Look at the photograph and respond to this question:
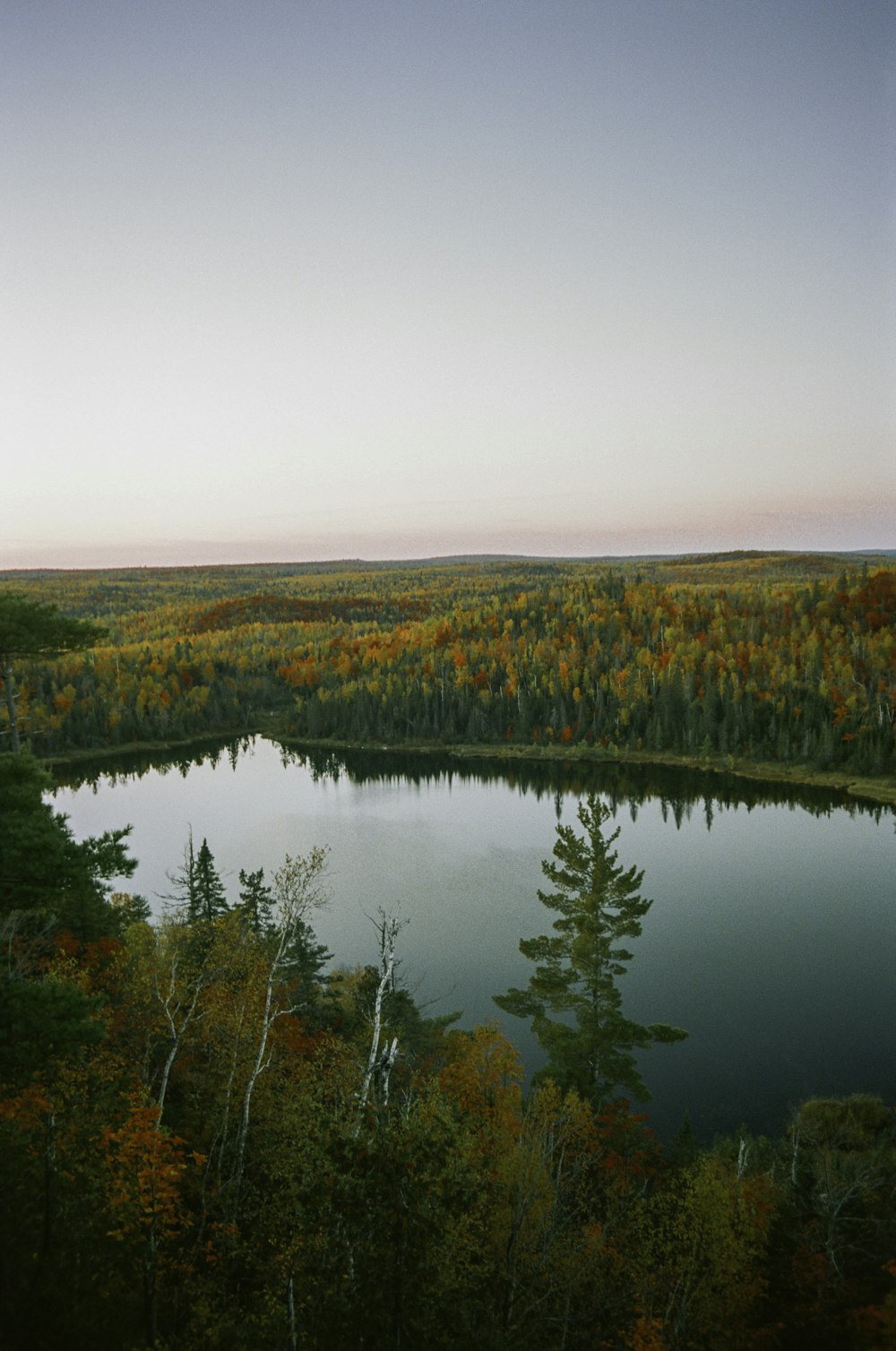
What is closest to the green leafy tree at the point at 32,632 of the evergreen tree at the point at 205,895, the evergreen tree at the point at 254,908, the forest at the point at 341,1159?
the forest at the point at 341,1159

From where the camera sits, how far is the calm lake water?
1200 inches

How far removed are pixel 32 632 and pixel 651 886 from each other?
143 ft

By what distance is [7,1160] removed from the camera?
11.0 metres

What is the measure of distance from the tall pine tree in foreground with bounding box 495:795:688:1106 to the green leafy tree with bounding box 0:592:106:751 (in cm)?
1379

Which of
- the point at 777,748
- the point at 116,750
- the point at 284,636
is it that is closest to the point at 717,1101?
the point at 777,748

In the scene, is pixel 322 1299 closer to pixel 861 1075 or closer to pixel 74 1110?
pixel 74 1110

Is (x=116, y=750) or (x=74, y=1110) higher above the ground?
(x=74, y=1110)

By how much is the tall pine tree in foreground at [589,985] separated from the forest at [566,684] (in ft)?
222

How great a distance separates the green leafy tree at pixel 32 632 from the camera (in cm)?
1678

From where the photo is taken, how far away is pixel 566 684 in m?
119

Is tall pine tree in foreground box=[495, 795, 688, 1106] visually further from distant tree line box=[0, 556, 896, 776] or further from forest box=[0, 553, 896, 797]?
distant tree line box=[0, 556, 896, 776]

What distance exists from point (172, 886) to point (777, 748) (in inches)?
2753

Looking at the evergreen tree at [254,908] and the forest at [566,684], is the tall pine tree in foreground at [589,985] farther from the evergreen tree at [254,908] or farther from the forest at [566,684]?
the forest at [566,684]

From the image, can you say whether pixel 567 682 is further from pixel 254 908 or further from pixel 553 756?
pixel 254 908
